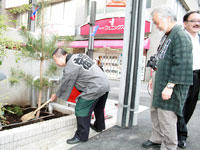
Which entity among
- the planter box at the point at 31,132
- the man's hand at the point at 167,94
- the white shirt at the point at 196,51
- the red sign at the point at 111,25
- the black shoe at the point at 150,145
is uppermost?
the red sign at the point at 111,25

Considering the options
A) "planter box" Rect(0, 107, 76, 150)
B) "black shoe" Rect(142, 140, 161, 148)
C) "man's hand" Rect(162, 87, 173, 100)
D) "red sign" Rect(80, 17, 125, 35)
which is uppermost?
"red sign" Rect(80, 17, 125, 35)

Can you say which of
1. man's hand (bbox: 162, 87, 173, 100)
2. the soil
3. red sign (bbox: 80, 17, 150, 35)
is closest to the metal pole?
man's hand (bbox: 162, 87, 173, 100)

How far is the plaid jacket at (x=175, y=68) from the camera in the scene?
1932 millimetres

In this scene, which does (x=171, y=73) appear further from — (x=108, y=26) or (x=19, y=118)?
(x=108, y=26)

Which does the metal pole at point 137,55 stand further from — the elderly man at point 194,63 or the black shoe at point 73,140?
the black shoe at point 73,140

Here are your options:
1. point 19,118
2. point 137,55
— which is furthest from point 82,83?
point 19,118

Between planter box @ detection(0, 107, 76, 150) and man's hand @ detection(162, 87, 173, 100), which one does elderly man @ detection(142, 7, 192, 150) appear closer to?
man's hand @ detection(162, 87, 173, 100)

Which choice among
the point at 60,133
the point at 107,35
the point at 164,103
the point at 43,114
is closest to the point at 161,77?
the point at 164,103

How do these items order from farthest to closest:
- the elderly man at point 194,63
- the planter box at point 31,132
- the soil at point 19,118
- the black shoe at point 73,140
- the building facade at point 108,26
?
the building facade at point 108,26
the soil at point 19,118
the black shoe at point 73,140
the elderly man at point 194,63
the planter box at point 31,132

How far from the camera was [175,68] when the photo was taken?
197 cm

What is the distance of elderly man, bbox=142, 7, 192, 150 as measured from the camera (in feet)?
6.36

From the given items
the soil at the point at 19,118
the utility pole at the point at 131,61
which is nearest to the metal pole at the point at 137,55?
the utility pole at the point at 131,61

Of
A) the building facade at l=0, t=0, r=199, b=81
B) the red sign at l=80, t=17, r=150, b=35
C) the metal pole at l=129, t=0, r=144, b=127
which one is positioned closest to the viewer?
the metal pole at l=129, t=0, r=144, b=127

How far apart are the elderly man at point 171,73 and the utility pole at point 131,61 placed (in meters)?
0.87
